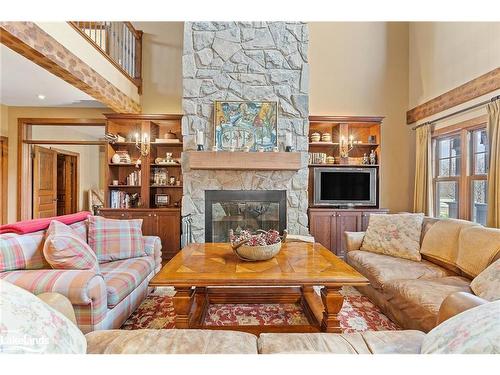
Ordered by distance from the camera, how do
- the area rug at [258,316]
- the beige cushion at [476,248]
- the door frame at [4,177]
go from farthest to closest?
the door frame at [4,177]
the area rug at [258,316]
the beige cushion at [476,248]

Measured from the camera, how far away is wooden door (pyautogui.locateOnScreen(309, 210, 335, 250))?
4324 mm

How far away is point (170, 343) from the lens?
4.01ft

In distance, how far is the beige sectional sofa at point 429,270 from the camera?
190cm

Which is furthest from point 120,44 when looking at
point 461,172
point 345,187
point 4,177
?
point 461,172

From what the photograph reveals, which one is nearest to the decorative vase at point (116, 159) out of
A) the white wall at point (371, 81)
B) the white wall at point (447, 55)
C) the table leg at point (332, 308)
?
the white wall at point (371, 81)

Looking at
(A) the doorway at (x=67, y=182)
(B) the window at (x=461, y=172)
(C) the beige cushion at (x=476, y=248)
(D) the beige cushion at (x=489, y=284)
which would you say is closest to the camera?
(D) the beige cushion at (x=489, y=284)

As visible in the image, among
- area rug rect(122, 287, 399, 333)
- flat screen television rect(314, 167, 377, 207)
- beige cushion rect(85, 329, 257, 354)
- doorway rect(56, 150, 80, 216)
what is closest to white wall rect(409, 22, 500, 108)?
flat screen television rect(314, 167, 377, 207)

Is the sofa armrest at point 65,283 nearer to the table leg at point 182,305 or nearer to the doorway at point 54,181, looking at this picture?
the table leg at point 182,305

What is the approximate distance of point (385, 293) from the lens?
2.27 metres

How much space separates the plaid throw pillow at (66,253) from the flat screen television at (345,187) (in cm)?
336

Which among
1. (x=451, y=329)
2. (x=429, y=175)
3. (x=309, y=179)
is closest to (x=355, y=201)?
(x=309, y=179)

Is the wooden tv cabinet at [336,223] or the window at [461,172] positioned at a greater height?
the window at [461,172]

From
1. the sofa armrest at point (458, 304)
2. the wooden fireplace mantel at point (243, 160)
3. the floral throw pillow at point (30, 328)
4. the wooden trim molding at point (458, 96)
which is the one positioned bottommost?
the sofa armrest at point (458, 304)
